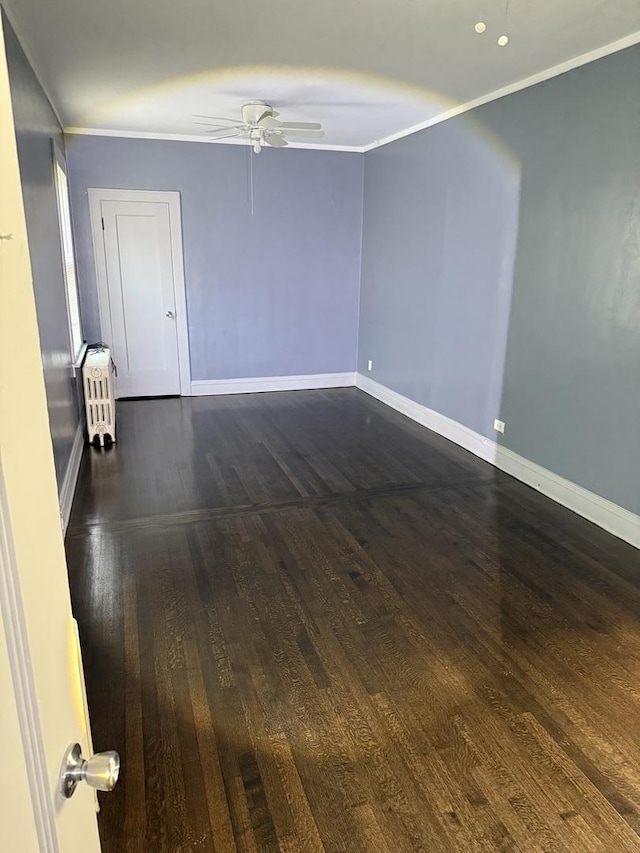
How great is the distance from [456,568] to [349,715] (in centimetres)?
122

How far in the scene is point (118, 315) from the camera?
6211 millimetres

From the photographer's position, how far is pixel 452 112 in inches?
188

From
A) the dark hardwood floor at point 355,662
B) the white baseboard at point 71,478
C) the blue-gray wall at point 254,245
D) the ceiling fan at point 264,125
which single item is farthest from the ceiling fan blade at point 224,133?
the dark hardwood floor at point 355,662

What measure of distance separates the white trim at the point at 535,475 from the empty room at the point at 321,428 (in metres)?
0.03

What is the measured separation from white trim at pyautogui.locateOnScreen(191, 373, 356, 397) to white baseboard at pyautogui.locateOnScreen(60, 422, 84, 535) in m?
1.79

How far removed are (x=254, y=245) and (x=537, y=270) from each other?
3389mm

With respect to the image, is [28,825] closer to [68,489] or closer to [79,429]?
[68,489]

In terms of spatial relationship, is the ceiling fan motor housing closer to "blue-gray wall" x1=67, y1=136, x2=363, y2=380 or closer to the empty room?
the empty room

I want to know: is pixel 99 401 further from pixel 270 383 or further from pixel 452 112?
pixel 452 112

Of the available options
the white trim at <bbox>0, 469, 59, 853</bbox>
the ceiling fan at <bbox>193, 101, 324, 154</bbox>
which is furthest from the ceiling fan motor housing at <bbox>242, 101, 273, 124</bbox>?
the white trim at <bbox>0, 469, 59, 853</bbox>

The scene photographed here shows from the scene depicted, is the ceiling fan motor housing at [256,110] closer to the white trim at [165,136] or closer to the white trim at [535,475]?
the white trim at [165,136]

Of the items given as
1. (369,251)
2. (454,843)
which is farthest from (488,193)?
(454,843)

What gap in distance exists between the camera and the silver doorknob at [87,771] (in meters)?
0.73

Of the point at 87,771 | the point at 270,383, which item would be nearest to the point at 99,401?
the point at 270,383
